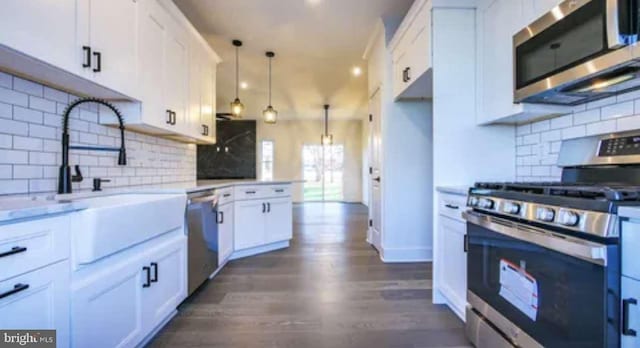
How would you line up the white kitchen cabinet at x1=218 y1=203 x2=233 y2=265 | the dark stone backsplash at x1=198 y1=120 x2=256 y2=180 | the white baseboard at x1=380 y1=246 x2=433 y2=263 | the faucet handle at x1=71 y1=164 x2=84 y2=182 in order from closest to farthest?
the faucet handle at x1=71 y1=164 x2=84 y2=182, the white kitchen cabinet at x1=218 y1=203 x2=233 y2=265, the white baseboard at x1=380 y1=246 x2=433 y2=263, the dark stone backsplash at x1=198 y1=120 x2=256 y2=180

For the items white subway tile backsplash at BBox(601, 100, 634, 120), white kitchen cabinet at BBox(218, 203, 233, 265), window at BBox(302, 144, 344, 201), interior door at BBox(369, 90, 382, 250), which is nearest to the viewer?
white subway tile backsplash at BBox(601, 100, 634, 120)

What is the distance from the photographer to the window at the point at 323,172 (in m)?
10.0

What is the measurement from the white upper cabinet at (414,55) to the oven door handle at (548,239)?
1.31 meters

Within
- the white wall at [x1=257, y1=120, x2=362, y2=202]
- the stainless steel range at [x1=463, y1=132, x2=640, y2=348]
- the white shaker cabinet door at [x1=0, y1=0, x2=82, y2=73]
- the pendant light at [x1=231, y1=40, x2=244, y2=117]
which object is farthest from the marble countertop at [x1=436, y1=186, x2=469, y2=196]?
the white wall at [x1=257, y1=120, x2=362, y2=202]

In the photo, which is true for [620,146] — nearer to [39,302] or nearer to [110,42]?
[39,302]

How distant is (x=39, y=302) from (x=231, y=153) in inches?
345

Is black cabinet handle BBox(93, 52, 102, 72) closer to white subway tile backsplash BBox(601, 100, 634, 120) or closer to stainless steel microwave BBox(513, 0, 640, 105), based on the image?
stainless steel microwave BBox(513, 0, 640, 105)

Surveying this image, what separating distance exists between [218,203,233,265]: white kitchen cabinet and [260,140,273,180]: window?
252 inches

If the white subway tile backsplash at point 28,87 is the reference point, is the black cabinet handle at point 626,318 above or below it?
below

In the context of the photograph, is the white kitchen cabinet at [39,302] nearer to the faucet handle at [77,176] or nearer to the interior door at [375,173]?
the faucet handle at [77,176]

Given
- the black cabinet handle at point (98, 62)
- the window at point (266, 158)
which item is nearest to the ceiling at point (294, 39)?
the black cabinet handle at point (98, 62)

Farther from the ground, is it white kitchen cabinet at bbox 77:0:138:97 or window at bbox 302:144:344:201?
white kitchen cabinet at bbox 77:0:138:97

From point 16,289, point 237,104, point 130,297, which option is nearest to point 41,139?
point 130,297

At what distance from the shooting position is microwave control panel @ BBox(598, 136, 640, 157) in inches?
59.1
